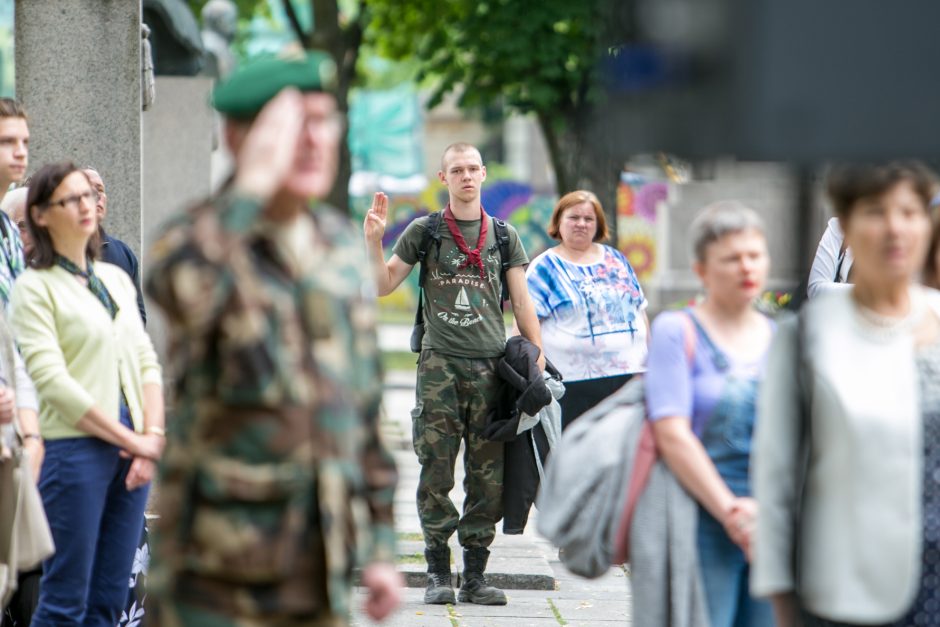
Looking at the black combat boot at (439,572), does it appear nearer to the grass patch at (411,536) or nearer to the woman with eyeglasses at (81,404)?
the grass patch at (411,536)

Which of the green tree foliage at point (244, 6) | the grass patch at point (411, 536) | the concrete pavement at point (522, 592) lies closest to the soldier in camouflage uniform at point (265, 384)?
the concrete pavement at point (522, 592)

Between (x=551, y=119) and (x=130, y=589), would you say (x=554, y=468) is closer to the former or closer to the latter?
(x=130, y=589)

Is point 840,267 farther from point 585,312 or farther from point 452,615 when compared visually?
point 452,615

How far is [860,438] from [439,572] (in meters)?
4.72

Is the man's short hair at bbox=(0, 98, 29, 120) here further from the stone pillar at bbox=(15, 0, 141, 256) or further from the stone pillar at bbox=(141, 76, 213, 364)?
the stone pillar at bbox=(141, 76, 213, 364)

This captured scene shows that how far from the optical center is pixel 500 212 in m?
37.3

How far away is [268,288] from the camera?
3652 mm

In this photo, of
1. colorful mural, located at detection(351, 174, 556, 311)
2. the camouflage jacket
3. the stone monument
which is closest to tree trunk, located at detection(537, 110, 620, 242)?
the stone monument

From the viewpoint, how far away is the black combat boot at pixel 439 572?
832 cm

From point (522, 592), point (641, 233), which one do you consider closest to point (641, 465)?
point (522, 592)

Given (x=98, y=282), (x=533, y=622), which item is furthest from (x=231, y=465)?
(x=533, y=622)

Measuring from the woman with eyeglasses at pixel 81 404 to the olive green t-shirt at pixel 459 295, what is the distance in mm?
2531

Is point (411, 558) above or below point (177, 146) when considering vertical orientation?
below

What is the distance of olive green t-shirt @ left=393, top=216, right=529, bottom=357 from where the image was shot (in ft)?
27.5
